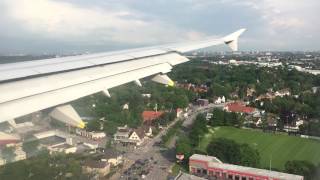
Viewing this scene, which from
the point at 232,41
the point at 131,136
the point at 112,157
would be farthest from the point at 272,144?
the point at 232,41

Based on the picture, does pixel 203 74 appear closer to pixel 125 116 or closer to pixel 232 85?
pixel 232 85

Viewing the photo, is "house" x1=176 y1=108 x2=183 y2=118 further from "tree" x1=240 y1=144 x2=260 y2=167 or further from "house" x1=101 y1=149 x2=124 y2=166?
"tree" x1=240 y1=144 x2=260 y2=167

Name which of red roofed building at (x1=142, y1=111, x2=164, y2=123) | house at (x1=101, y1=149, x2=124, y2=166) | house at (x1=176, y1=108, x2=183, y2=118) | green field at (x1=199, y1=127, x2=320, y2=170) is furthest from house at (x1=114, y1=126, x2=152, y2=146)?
house at (x1=176, y1=108, x2=183, y2=118)

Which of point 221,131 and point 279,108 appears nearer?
point 221,131

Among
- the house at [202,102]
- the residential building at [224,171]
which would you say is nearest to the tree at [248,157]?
the residential building at [224,171]

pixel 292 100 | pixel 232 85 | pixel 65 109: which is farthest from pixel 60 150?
pixel 232 85

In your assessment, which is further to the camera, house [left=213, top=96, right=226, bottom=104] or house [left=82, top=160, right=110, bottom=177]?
house [left=213, top=96, right=226, bottom=104]

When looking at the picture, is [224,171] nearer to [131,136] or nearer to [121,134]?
[131,136]
